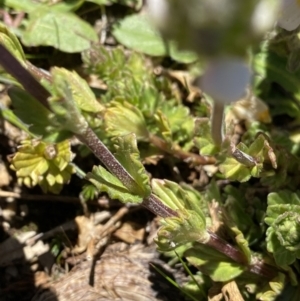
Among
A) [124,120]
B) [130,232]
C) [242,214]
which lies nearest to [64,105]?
[124,120]

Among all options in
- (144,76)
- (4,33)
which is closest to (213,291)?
(144,76)

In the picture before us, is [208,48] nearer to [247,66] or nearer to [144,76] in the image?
[247,66]

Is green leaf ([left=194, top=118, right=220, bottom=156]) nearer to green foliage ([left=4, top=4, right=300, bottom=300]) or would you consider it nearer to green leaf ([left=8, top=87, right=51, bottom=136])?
green foliage ([left=4, top=4, right=300, bottom=300])

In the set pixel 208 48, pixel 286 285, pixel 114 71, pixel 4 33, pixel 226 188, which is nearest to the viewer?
pixel 208 48

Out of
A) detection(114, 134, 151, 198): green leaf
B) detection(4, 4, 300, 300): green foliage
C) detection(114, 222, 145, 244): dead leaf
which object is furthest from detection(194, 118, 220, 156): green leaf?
detection(114, 222, 145, 244): dead leaf

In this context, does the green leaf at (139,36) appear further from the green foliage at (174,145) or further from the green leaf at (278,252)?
the green leaf at (278,252)

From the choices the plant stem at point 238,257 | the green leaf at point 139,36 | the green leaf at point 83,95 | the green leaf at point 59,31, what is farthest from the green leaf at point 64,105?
the green leaf at point 139,36
